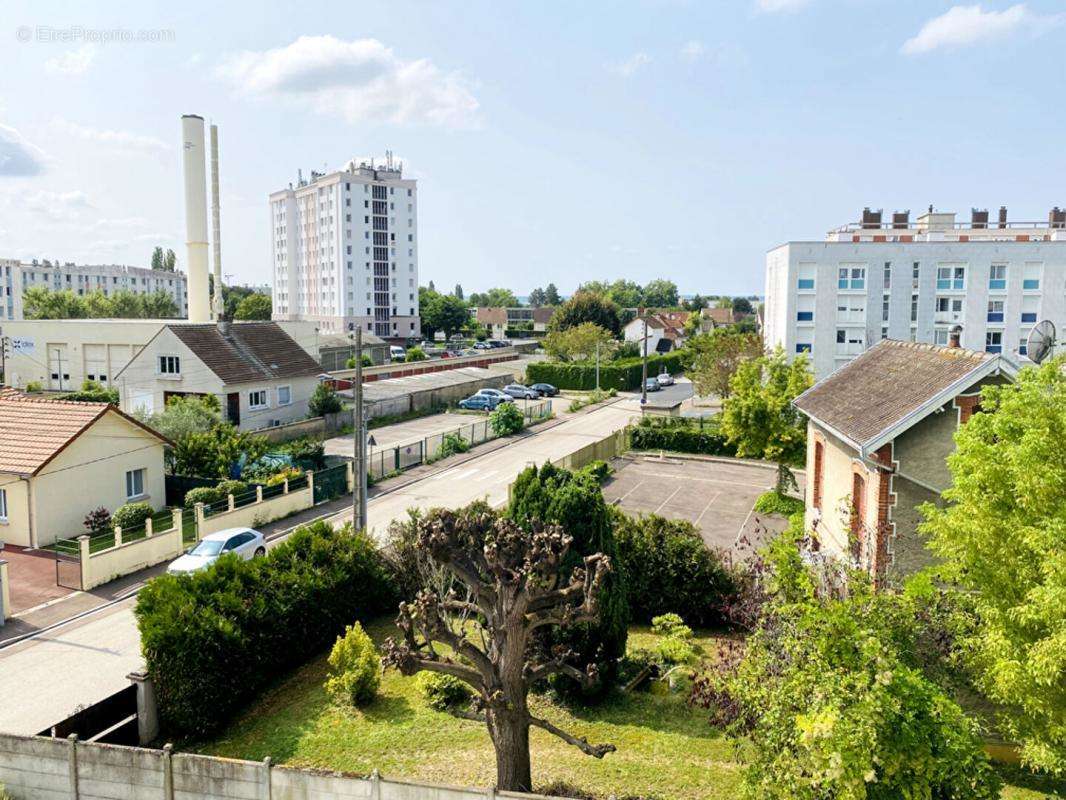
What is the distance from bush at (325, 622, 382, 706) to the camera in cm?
1448

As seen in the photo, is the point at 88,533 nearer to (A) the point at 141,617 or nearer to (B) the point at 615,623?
(A) the point at 141,617

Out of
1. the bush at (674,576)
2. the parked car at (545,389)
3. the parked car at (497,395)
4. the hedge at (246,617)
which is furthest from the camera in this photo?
the parked car at (545,389)

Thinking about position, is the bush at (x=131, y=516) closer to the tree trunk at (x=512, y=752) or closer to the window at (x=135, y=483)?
the window at (x=135, y=483)

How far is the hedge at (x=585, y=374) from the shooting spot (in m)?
69.8

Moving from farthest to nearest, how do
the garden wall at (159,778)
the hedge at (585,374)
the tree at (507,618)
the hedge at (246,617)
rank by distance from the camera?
the hedge at (585,374) → the hedge at (246,617) → the tree at (507,618) → the garden wall at (159,778)

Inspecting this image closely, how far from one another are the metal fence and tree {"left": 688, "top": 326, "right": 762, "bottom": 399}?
14.9 m

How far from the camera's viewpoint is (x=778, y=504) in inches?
1209

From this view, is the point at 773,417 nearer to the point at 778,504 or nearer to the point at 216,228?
the point at 778,504

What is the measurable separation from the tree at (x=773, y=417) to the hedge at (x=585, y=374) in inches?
1441

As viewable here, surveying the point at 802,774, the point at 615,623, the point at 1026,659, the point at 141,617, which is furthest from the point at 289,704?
the point at 1026,659

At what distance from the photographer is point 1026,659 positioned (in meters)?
10.5

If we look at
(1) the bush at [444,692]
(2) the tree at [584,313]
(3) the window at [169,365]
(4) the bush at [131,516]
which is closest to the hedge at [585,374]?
(2) the tree at [584,313]

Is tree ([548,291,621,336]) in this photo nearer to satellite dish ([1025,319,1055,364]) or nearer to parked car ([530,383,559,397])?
parked car ([530,383,559,397])

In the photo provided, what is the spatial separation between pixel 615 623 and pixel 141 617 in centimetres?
824
